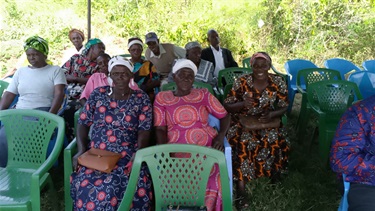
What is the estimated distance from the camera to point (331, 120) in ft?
13.7

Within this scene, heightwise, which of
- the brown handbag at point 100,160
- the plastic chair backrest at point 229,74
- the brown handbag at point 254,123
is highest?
the plastic chair backrest at point 229,74

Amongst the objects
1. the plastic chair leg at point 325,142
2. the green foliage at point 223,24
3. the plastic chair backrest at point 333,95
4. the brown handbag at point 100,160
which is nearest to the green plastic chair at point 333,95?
the plastic chair backrest at point 333,95

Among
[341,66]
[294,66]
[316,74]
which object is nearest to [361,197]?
[316,74]

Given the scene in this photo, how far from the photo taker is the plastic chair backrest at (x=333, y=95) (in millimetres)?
4401

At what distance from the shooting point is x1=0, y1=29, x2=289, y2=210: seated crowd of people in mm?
2660

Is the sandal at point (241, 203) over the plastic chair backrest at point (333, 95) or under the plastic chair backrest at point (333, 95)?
under

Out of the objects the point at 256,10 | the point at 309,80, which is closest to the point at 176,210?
the point at 309,80

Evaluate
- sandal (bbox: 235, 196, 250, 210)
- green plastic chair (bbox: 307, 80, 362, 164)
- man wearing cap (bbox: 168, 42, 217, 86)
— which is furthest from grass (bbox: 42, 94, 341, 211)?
man wearing cap (bbox: 168, 42, 217, 86)

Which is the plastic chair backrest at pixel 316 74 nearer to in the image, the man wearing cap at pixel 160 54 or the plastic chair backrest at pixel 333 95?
the plastic chair backrest at pixel 333 95

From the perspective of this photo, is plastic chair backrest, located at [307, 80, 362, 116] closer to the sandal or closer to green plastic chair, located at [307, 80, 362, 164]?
green plastic chair, located at [307, 80, 362, 164]

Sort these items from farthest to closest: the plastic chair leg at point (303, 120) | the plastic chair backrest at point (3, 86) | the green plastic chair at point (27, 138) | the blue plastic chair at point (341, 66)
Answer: the blue plastic chair at point (341, 66), the plastic chair leg at point (303, 120), the plastic chair backrest at point (3, 86), the green plastic chair at point (27, 138)

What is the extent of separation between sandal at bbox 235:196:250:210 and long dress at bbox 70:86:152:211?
856 mm

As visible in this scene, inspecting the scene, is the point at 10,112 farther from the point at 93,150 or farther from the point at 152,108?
the point at 152,108

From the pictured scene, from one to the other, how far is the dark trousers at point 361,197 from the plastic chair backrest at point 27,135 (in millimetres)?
2011
